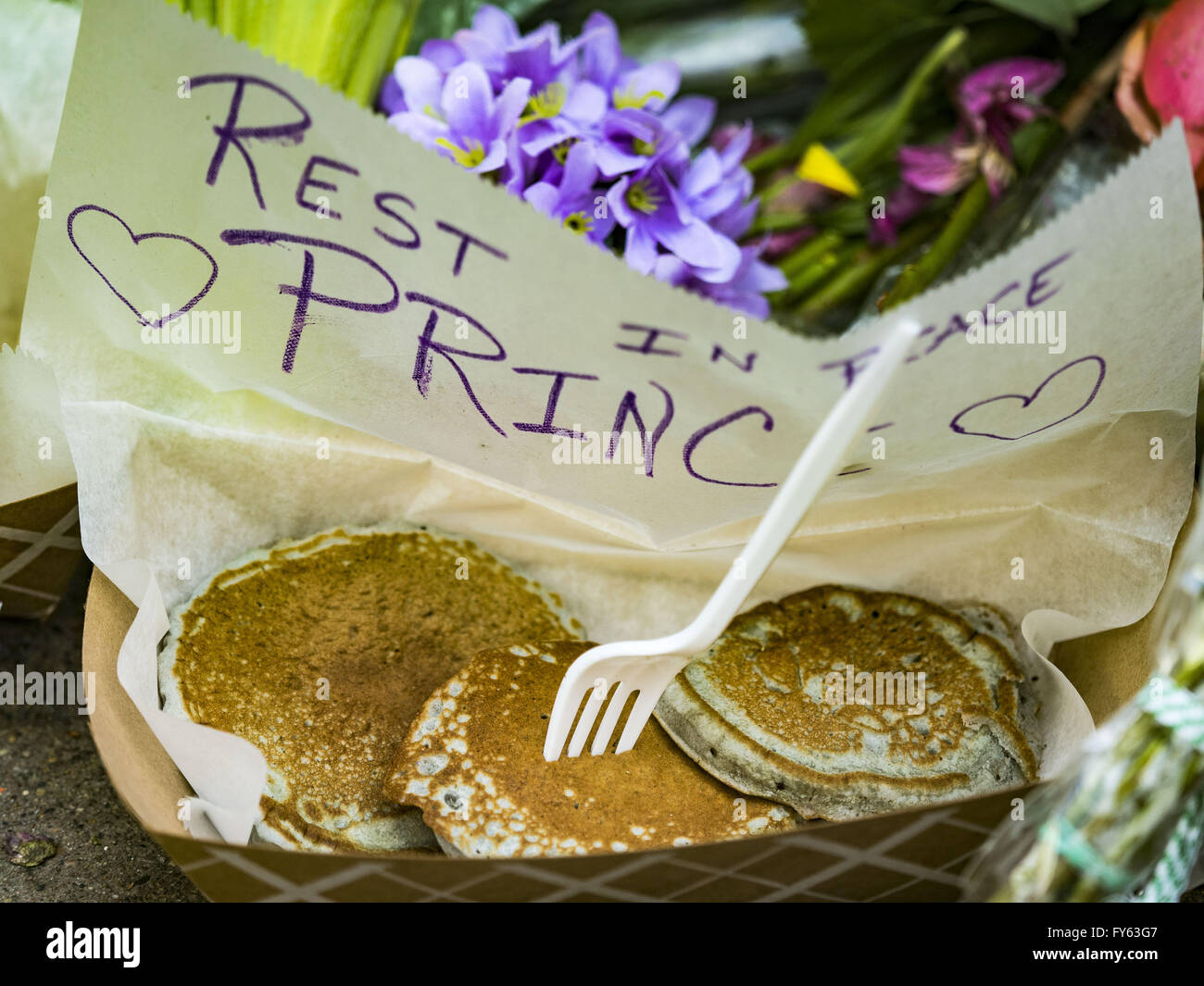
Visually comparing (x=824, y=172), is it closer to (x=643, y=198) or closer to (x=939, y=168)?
(x=939, y=168)

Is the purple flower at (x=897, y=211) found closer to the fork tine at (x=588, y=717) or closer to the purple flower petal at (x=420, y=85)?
the purple flower petal at (x=420, y=85)

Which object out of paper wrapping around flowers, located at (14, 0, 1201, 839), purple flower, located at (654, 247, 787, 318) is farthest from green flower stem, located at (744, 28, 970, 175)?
paper wrapping around flowers, located at (14, 0, 1201, 839)

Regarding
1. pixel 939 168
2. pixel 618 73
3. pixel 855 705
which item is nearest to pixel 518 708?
pixel 855 705

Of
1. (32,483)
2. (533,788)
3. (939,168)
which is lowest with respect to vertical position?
(533,788)

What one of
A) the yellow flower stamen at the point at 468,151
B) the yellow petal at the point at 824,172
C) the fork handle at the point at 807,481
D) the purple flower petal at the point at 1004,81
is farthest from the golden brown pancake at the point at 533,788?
the purple flower petal at the point at 1004,81

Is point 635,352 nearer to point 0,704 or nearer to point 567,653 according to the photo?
point 567,653

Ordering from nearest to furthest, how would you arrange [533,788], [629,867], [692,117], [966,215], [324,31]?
1. [629,867]
2. [533,788]
3. [324,31]
4. [692,117]
5. [966,215]
